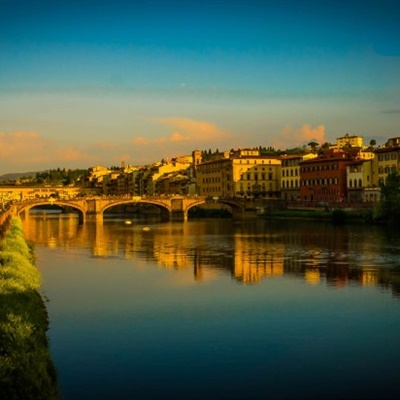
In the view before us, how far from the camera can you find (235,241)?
42.7m

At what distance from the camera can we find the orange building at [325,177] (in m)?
68.3

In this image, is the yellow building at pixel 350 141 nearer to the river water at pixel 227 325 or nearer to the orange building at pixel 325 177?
the orange building at pixel 325 177

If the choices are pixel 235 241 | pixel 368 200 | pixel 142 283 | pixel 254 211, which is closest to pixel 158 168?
pixel 254 211

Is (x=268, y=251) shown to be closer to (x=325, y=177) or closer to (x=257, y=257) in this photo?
(x=257, y=257)

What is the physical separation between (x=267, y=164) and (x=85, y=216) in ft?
86.3

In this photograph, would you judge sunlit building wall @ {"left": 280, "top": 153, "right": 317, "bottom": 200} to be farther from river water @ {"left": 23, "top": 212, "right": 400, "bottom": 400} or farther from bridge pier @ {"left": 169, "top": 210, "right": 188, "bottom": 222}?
river water @ {"left": 23, "top": 212, "right": 400, "bottom": 400}

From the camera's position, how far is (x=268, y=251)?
1399 inches


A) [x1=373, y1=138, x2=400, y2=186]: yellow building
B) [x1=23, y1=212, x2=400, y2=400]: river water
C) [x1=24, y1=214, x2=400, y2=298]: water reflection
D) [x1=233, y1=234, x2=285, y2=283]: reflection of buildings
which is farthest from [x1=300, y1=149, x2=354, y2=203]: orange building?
[x1=23, y1=212, x2=400, y2=400]: river water

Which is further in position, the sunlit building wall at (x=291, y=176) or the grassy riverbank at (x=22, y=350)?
the sunlit building wall at (x=291, y=176)

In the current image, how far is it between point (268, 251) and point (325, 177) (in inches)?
1443

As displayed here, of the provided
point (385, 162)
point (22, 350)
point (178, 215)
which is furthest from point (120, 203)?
point (22, 350)

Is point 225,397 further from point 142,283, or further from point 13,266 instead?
point 142,283

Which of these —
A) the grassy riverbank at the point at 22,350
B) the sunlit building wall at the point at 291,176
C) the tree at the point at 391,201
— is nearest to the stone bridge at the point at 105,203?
the sunlit building wall at the point at 291,176

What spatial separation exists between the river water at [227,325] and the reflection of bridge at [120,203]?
125 ft
